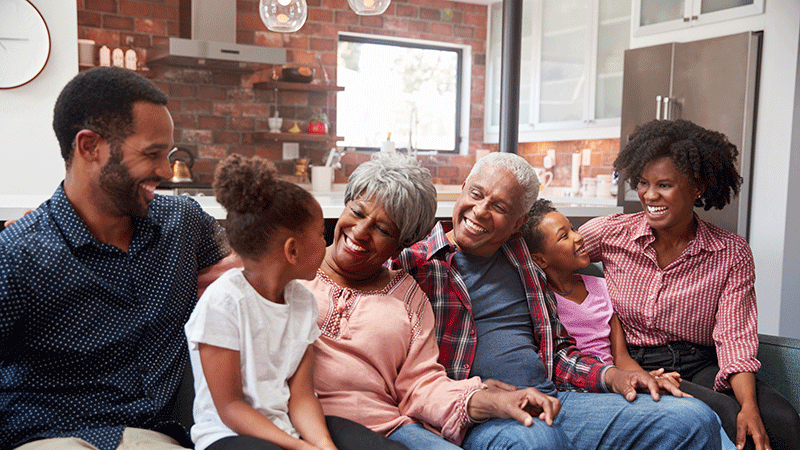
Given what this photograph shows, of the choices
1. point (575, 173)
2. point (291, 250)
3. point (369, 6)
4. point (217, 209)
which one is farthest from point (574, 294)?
point (575, 173)

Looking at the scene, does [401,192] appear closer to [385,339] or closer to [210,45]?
[385,339]

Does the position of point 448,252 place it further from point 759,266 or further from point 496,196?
point 759,266

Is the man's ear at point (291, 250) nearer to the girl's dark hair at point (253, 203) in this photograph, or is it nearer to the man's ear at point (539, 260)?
the girl's dark hair at point (253, 203)

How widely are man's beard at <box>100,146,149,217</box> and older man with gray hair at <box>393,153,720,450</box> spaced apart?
69cm

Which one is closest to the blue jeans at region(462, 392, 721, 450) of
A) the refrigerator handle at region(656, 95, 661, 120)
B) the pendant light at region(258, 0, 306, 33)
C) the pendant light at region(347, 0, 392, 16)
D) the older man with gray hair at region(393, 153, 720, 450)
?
the older man with gray hair at region(393, 153, 720, 450)

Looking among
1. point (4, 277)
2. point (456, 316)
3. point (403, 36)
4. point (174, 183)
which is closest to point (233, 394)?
point (4, 277)

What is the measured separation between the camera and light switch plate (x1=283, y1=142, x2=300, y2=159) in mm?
5418

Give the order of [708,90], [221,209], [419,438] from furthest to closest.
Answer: [708,90] → [221,209] → [419,438]

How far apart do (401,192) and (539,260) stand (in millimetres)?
683

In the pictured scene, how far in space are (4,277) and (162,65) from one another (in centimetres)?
414

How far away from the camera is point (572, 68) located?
5.22 meters

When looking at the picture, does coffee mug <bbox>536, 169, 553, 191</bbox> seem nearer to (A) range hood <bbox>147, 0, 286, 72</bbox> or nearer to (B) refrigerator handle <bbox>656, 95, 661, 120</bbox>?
(B) refrigerator handle <bbox>656, 95, 661, 120</bbox>

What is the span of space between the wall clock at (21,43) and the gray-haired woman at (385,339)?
3118mm

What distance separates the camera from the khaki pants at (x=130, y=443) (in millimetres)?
1203
